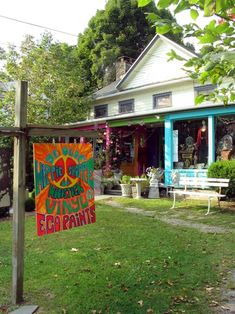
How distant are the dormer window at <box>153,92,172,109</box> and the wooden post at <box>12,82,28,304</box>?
1476 centimetres

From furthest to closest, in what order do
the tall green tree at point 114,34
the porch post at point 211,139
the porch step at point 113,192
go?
the tall green tree at point 114,34
the porch step at point 113,192
the porch post at point 211,139

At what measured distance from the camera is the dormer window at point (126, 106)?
20859mm

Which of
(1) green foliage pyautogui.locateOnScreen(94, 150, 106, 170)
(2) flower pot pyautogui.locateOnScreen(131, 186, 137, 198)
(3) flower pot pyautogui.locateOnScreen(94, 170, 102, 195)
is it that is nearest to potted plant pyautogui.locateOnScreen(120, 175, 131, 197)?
(2) flower pot pyautogui.locateOnScreen(131, 186, 137, 198)

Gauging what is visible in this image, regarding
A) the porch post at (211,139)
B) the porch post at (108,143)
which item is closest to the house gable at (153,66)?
the porch post at (108,143)

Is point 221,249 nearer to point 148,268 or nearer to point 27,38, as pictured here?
point 148,268

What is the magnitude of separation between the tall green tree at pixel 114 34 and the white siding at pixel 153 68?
10.7m

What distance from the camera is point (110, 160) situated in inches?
687

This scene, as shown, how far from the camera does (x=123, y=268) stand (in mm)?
5738

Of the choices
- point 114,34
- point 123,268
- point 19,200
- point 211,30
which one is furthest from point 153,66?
point 211,30

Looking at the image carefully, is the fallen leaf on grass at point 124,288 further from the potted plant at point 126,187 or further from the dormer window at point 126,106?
the dormer window at point 126,106

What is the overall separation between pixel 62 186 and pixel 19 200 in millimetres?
569

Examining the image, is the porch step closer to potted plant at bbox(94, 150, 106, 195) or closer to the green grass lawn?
potted plant at bbox(94, 150, 106, 195)

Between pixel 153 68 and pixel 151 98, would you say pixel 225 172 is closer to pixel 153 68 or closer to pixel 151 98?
pixel 151 98

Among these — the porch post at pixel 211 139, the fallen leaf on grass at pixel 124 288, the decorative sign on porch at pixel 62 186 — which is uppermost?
the porch post at pixel 211 139
